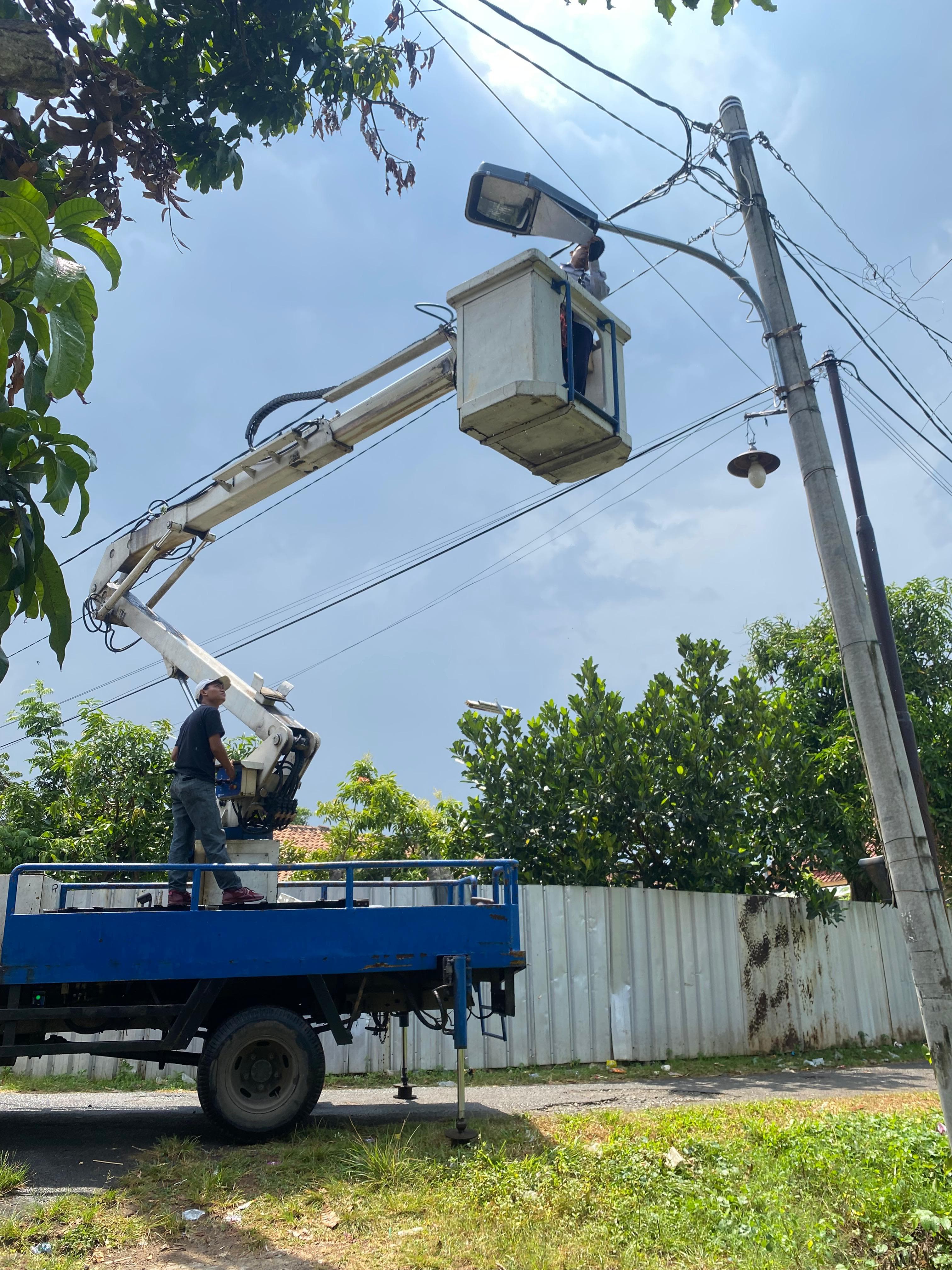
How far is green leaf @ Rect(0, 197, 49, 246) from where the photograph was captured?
2.74m

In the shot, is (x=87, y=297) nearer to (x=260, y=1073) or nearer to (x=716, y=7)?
(x=716, y=7)

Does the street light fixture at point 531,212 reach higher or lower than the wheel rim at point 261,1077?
higher

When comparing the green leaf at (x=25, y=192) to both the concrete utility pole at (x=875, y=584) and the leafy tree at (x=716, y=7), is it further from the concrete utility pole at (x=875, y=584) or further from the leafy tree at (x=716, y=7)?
the concrete utility pole at (x=875, y=584)

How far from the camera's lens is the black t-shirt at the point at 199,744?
7.85 metres

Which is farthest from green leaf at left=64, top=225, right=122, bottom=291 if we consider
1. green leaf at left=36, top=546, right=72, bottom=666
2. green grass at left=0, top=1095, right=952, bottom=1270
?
green grass at left=0, top=1095, right=952, bottom=1270

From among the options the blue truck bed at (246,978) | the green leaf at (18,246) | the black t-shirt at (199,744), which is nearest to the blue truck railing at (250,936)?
the blue truck bed at (246,978)

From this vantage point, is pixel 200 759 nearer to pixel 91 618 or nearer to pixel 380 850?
pixel 91 618

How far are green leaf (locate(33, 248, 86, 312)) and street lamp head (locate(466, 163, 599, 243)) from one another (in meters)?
4.64

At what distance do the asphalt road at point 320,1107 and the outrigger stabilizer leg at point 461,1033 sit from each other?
80 centimetres

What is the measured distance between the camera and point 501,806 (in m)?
14.1

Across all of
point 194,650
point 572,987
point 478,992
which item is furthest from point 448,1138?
point 194,650

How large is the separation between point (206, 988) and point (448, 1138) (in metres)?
1.92

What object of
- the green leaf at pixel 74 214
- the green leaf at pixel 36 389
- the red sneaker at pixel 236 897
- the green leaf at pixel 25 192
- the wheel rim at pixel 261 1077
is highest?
the green leaf at pixel 74 214

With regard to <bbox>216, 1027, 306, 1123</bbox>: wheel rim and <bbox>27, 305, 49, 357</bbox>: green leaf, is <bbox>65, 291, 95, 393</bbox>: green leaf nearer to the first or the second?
<bbox>27, 305, 49, 357</bbox>: green leaf
